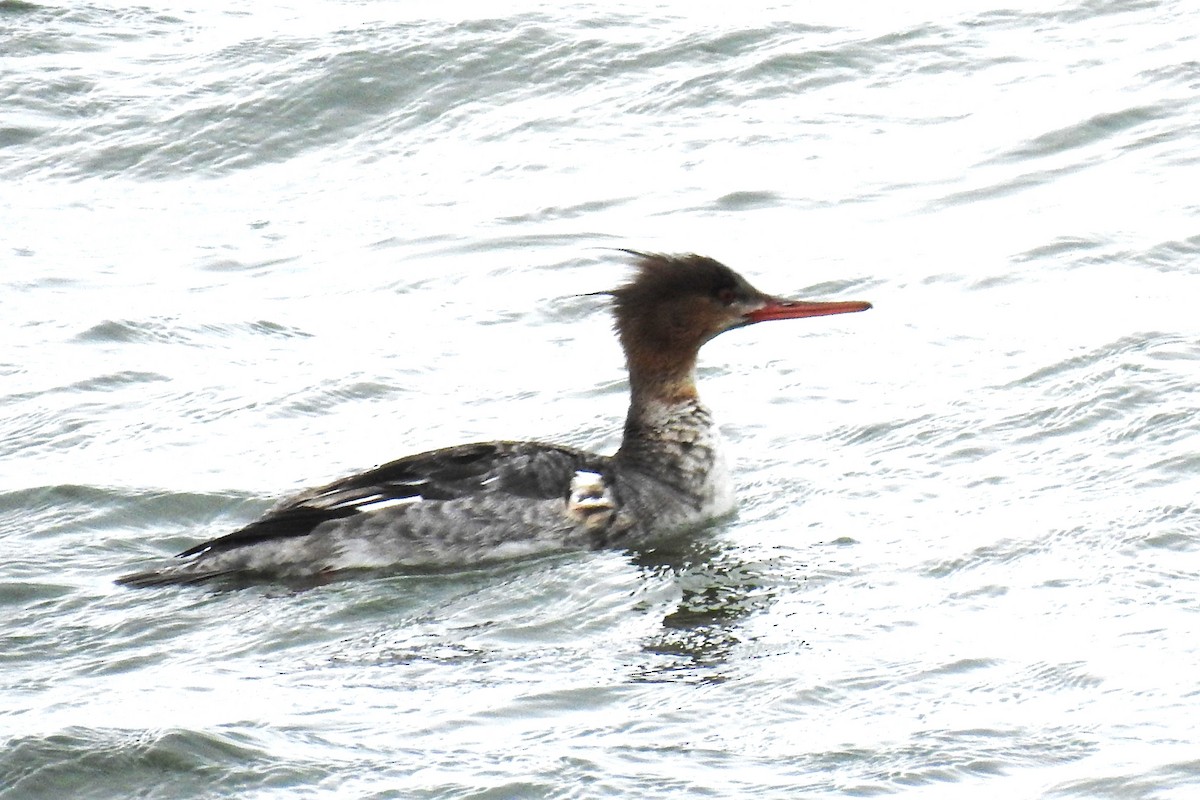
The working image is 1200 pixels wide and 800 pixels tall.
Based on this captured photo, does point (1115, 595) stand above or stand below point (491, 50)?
below

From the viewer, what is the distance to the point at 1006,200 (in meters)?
12.5

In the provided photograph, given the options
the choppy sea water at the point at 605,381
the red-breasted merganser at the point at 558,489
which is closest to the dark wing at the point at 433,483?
the red-breasted merganser at the point at 558,489

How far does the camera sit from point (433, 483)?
28.7 ft

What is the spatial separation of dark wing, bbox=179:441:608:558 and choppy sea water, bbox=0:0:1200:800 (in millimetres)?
317

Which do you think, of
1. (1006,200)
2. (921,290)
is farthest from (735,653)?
(1006,200)

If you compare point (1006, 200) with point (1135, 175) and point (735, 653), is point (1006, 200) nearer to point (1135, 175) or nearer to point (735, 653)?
point (1135, 175)

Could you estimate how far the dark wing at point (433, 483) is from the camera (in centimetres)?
855

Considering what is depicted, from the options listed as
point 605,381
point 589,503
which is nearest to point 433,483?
point 589,503

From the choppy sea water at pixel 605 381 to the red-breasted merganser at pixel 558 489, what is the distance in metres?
0.18

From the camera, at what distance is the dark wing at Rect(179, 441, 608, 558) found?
8555 millimetres

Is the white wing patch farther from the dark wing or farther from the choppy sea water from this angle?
the choppy sea water

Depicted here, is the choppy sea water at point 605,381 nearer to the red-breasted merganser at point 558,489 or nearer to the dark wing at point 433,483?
the red-breasted merganser at point 558,489

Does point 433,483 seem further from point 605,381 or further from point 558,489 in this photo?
point 605,381

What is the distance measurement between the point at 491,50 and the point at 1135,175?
449cm
